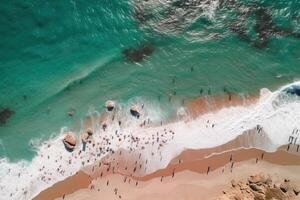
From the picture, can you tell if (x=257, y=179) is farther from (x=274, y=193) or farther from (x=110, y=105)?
(x=110, y=105)

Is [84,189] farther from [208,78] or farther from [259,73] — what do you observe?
[259,73]

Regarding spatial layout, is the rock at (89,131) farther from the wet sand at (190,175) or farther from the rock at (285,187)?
the rock at (285,187)

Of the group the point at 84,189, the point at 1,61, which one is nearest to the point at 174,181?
the point at 84,189

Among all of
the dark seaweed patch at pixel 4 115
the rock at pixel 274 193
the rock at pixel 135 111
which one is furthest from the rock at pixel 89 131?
the rock at pixel 274 193

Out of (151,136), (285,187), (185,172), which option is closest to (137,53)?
(151,136)

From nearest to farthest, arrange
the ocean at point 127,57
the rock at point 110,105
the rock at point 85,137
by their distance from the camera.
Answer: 1. the rock at point 85,137
2. the rock at point 110,105
3. the ocean at point 127,57

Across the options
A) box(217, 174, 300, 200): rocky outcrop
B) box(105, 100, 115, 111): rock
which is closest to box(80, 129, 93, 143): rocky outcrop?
box(105, 100, 115, 111): rock
